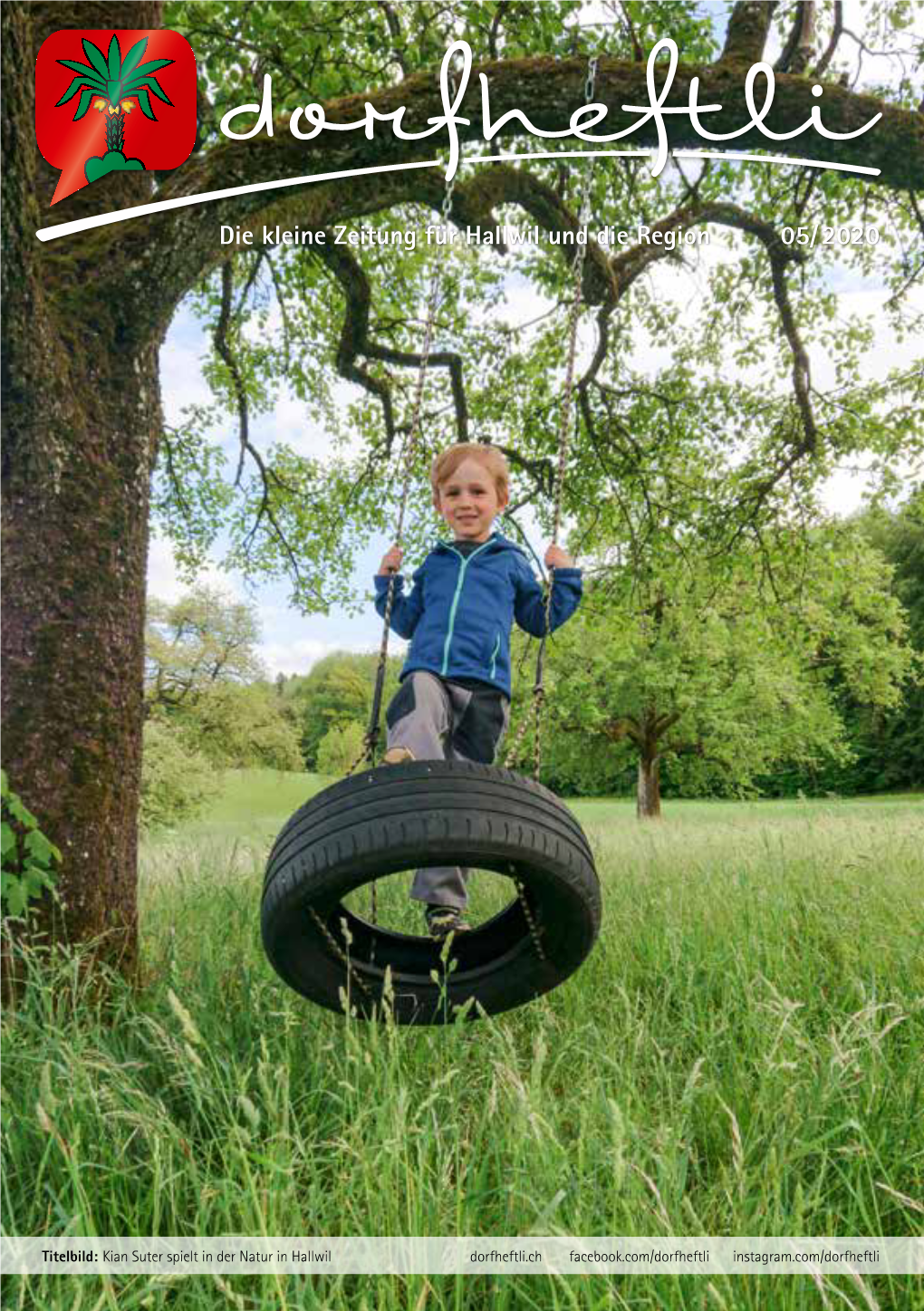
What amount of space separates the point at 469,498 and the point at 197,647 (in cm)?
1877

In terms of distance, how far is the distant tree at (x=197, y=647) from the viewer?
67.5 feet

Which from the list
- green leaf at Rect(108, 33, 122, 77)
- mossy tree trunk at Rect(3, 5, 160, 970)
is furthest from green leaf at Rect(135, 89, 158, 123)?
mossy tree trunk at Rect(3, 5, 160, 970)

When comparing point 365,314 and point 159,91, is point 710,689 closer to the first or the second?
point 365,314

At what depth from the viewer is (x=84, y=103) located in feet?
12.4

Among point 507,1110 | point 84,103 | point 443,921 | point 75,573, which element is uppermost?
point 84,103

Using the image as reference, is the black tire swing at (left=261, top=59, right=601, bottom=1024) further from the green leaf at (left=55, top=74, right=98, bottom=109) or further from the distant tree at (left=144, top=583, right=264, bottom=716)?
the distant tree at (left=144, top=583, right=264, bottom=716)

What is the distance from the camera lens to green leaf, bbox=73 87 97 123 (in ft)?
12.3

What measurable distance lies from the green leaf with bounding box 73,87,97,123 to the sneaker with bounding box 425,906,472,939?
382 cm

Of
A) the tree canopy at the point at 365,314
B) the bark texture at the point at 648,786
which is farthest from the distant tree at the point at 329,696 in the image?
the tree canopy at the point at 365,314

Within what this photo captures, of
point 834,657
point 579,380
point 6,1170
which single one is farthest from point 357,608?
point 834,657

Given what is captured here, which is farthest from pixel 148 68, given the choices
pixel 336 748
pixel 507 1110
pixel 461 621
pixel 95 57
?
pixel 336 748

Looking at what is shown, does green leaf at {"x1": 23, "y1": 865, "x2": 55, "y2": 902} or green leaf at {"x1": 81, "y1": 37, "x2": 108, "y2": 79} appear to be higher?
green leaf at {"x1": 81, "y1": 37, "x2": 108, "y2": 79}

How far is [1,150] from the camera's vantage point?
3.09 m

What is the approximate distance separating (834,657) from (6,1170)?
19.3 m
